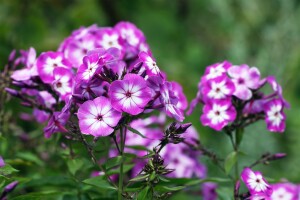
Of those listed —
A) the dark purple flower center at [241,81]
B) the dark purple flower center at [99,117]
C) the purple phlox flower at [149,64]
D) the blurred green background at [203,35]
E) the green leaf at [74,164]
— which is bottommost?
the dark purple flower center at [99,117]

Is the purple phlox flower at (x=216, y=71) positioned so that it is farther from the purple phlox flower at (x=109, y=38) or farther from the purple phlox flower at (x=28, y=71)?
the purple phlox flower at (x=28, y=71)

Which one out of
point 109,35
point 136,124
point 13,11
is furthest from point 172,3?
point 109,35

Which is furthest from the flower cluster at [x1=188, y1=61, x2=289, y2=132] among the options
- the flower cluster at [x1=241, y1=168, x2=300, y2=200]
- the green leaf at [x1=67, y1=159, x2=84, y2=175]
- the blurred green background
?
the blurred green background

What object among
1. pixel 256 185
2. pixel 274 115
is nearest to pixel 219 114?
pixel 274 115

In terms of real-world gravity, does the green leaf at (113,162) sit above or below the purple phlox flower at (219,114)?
below

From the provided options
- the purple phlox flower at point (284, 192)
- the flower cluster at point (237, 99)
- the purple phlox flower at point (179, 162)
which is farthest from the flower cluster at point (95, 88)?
the purple phlox flower at point (284, 192)

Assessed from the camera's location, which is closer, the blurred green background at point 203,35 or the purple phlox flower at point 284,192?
the purple phlox flower at point 284,192

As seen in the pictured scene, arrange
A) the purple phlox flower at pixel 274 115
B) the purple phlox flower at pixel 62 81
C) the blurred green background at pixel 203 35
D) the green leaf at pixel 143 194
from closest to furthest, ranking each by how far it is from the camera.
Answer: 1. the green leaf at pixel 143 194
2. the purple phlox flower at pixel 62 81
3. the purple phlox flower at pixel 274 115
4. the blurred green background at pixel 203 35

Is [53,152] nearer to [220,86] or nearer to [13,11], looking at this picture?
[220,86]
